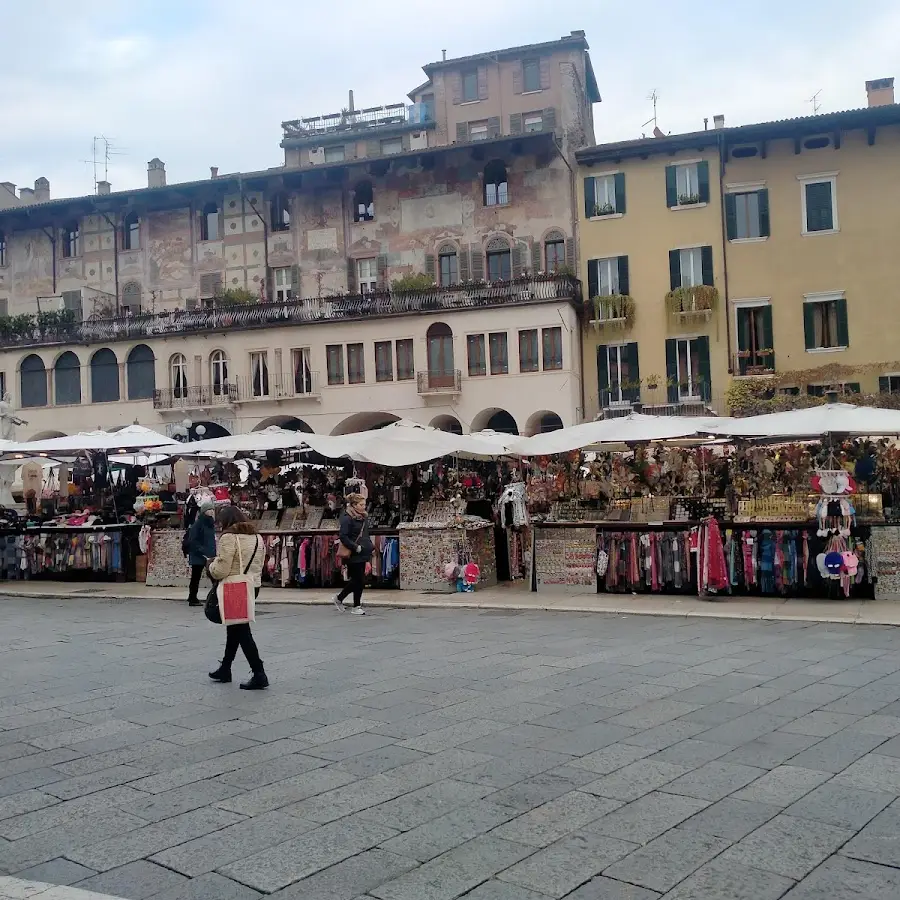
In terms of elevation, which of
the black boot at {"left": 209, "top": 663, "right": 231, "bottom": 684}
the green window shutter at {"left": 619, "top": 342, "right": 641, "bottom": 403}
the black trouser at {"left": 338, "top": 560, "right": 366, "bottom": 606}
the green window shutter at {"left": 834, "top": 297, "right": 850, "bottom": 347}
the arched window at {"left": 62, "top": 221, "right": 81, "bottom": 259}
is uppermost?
the arched window at {"left": 62, "top": 221, "right": 81, "bottom": 259}

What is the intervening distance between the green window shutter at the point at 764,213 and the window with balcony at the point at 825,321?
8.11 feet

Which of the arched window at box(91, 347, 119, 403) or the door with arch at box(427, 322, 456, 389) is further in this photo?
the arched window at box(91, 347, 119, 403)

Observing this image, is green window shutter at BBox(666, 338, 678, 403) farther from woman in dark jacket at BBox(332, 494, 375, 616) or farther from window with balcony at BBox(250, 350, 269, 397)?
woman in dark jacket at BBox(332, 494, 375, 616)

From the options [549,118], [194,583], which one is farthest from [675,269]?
[194,583]

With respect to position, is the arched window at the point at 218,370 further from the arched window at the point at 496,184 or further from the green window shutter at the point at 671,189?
the green window shutter at the point at 671,189

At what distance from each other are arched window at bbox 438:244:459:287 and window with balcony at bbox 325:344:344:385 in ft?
14.8

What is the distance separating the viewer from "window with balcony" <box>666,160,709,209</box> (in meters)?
32.0

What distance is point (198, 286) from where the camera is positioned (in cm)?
3822

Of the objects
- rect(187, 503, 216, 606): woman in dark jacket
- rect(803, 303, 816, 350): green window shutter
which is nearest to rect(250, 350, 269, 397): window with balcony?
rect(803, 303, 816, 350): green window shutter

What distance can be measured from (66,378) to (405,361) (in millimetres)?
13619

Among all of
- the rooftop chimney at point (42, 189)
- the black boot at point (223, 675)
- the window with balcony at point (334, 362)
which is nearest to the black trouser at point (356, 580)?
the black boot at point (223, 675)

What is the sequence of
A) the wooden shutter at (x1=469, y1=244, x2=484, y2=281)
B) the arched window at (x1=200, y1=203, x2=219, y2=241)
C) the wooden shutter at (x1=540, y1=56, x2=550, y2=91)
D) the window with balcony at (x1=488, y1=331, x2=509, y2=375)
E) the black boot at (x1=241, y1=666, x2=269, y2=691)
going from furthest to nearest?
the wooden shutter at (x1=540, y1=56, x2=550, y2=91) → the arched window at (x1=200, y1=203, x2=219, y2=241) → the wooden shutter at (x1=469, y1=244, x2=484, y2=281) → the window with balcony at (x1=488, y1=331, x2=509, y2=375) → the black boot at (x1=241, y1=666, x2=269, y2=691)

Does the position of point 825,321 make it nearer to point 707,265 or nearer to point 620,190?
point 707,265

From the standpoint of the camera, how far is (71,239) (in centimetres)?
4006
